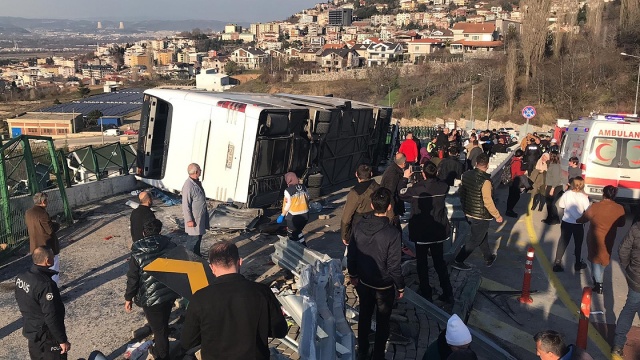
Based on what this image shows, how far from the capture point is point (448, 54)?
313 feet

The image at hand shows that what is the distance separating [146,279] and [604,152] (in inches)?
422

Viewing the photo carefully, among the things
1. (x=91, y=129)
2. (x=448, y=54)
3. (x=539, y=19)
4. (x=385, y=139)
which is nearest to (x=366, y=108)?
(x=385, y=139)

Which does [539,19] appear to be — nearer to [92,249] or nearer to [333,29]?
[92,249]

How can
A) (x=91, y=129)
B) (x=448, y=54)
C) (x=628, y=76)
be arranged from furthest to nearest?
1. (x=448, y=54)
2. (x=91, y=129)
3. (x=628, y=76)

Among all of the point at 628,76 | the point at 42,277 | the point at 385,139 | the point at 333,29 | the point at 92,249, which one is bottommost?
the point at 92,249

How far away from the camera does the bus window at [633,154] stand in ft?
38.2

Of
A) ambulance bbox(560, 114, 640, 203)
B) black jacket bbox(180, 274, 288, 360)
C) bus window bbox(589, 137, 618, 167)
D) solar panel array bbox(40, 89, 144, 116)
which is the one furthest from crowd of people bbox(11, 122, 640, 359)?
solar panel array bbox(40, 89, 144, 116)

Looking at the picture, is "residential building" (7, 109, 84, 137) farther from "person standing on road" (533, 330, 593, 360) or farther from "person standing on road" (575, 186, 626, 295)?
"person standing on road" (533, 330, 593, 360)

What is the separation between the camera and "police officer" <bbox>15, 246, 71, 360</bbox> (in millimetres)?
4504

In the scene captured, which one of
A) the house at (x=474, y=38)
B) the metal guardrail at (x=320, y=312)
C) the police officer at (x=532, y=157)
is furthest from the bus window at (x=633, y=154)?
the house at (x=474, y=38)

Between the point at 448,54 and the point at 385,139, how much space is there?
274ft

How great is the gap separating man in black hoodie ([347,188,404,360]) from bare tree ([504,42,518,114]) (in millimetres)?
53806

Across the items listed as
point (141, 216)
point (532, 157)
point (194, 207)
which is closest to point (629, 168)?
point (532, 157)

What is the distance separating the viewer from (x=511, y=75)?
178ft
